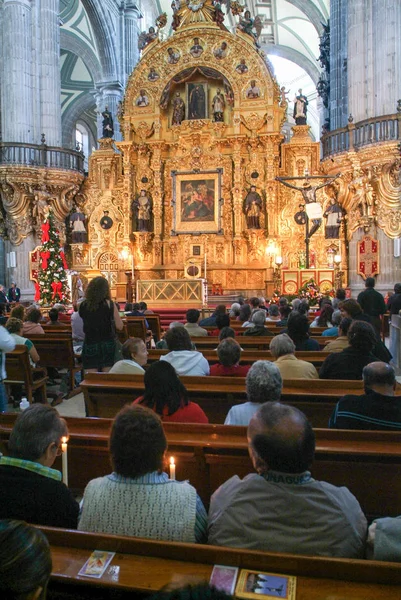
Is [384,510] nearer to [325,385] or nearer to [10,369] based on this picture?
[325,385]

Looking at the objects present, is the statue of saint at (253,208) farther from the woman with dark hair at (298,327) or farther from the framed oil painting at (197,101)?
the woman with dark hair at (298,327)

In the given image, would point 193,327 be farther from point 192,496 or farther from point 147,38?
point 147,38

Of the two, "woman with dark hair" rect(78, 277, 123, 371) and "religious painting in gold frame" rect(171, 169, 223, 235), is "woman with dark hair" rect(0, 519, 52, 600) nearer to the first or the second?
"woman with dark hair" rect(78, 277, 123, 371)

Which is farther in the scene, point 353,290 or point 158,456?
point 353,290

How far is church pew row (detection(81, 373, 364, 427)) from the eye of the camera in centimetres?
388

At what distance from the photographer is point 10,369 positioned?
6309 mm

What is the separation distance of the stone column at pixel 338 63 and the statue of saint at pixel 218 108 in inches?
175

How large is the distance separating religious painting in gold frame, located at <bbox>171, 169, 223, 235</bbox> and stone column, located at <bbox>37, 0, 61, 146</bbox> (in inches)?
192

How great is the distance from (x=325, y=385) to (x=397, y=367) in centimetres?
546

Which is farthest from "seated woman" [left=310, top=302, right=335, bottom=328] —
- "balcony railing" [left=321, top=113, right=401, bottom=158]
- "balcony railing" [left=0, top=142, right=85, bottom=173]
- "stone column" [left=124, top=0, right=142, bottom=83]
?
"stone column" [left=124, top=0, right=142, bottom=83]

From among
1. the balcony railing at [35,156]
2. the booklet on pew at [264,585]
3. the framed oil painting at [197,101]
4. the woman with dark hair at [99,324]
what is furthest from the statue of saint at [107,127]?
the booklet on pew at [264,585]

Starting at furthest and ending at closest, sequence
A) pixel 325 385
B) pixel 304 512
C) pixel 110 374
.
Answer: pixel 110 374 < pixel 325 385 < pixel 304 512

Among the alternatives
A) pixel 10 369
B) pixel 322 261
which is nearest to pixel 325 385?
pixel 10 369

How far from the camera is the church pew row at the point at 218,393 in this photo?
388cm
